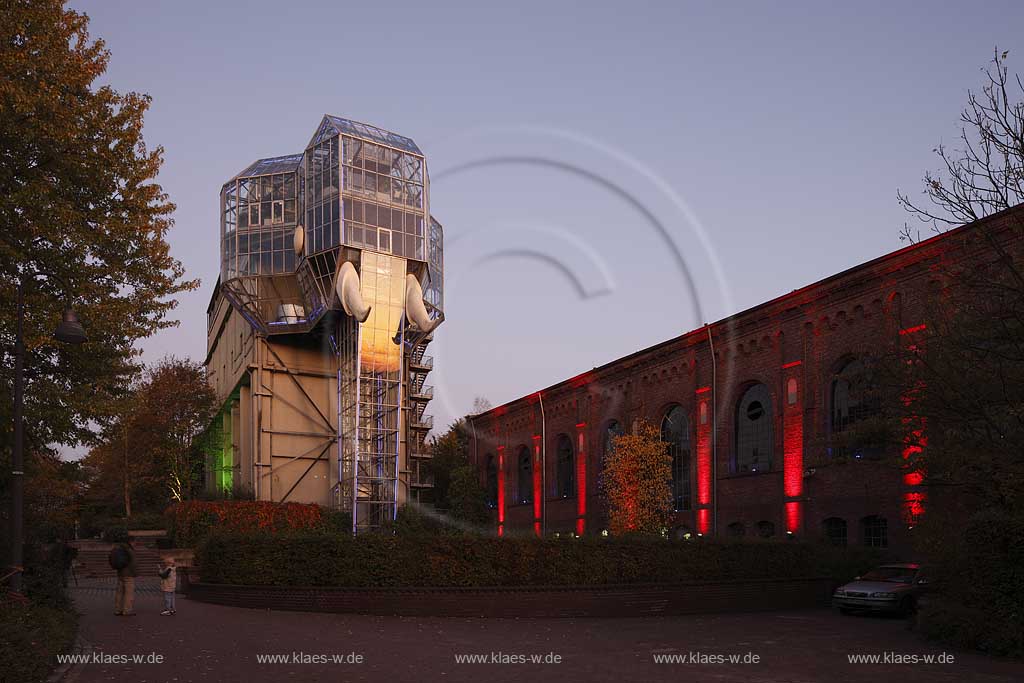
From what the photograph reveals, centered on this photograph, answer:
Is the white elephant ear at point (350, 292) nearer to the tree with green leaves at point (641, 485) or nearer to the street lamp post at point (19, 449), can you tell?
the tree with green leaves at point (641, 485)

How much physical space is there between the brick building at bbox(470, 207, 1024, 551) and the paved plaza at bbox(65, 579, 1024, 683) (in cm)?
514

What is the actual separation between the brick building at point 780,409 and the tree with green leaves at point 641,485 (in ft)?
4.86

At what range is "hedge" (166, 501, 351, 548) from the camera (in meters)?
39.8

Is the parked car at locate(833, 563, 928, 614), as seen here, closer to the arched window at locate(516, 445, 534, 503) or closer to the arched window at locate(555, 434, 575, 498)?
the arched window at locate(555, 434, 575, 498)

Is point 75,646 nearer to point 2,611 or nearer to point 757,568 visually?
point 2,611

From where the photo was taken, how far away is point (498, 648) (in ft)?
52.9

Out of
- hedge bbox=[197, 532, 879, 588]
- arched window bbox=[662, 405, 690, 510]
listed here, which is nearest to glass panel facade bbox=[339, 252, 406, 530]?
arched window bbox=[662, 405, 690, 510]

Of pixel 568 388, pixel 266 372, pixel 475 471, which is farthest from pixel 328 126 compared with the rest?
pixel 475 471

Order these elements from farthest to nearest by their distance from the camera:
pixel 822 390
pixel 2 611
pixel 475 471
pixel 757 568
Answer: pixel 475 471
pixel 822 390
pixel 757 568
pixel 2 611

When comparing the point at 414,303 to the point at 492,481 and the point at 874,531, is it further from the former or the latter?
the point at 874,531

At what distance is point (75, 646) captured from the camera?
1490 centimetres

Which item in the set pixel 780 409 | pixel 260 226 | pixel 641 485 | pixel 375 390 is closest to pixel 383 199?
pixel 260 226

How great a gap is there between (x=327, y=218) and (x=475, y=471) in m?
25.4

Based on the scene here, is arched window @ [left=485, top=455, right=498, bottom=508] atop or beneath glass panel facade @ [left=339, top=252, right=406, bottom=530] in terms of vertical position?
beneath
